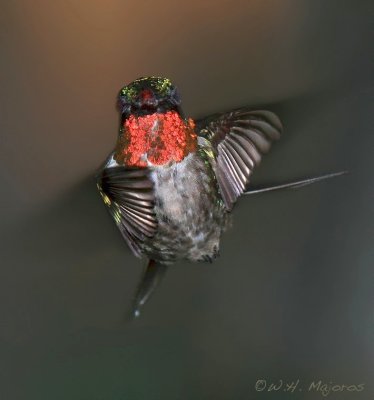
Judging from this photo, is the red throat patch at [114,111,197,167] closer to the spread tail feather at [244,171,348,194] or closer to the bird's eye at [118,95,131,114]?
the bird's eye at [118,95,131,114]

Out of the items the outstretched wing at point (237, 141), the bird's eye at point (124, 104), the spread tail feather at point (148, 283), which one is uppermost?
the bird's eye at point (124, 104)

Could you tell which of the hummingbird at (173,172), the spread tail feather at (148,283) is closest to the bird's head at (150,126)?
the hummingbird at (173,172)

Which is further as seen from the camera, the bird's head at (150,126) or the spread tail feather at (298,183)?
the spread tail feather at (298,183)

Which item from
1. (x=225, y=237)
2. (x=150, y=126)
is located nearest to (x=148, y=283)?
(x=225, y=237)

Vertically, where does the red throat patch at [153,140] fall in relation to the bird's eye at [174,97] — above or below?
below

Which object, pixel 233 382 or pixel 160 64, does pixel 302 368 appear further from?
pixel 160 64

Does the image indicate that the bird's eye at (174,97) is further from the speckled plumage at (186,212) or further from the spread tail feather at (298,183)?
the spread tail feather at (298,183)

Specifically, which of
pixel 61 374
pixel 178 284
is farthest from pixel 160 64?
pixel 61 374
